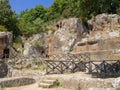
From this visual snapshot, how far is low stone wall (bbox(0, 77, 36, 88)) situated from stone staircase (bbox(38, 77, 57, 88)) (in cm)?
133

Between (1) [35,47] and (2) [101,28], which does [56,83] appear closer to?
(1) [35,47]

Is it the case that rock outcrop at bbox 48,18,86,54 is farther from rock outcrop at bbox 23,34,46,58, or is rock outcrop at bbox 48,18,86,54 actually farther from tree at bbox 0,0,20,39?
tree at bbox 0,0,20,39

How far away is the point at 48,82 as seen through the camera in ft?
51.7

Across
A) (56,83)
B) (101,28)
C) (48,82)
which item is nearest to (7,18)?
(101,28)

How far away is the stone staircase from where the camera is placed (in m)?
15.4

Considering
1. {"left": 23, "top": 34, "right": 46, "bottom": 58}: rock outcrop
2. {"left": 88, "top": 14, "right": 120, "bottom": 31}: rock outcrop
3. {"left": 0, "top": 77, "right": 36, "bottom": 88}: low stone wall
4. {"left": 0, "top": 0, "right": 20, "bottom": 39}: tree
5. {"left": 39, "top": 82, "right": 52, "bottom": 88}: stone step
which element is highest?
{"left": 0, "top": 0, "right": 20, "bottom": 39}: tree

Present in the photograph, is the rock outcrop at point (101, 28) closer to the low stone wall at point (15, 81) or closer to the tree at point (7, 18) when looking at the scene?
the low stone wall at point (15, 81)

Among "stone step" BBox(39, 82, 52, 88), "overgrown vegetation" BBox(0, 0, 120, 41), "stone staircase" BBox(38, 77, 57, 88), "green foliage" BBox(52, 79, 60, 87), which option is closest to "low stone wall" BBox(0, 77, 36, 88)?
"stone staircase" BBox(38, 77, 57, 88)

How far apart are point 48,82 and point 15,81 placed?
7.73 feet

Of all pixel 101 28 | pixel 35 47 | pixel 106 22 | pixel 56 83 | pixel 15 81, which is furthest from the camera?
pixel 35 47

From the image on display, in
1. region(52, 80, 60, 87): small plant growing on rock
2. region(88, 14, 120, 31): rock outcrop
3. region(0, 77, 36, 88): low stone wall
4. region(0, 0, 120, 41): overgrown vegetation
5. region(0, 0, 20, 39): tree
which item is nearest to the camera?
region(52, 80, 60, 87): small plant growing on rock

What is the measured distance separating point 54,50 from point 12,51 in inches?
218

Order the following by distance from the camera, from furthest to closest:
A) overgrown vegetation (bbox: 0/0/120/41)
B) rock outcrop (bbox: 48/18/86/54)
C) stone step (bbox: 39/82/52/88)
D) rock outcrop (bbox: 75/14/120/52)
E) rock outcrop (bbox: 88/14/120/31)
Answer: overgrown vegetation (bbox: 0/0/120/41), rock outcrop (bbox: 48/18/86/54), rock outcrop (bbox: 88/14/120/31), rock outcrop (bbox: 75/14/120/52), stone step (bbox: 39/82/52/88)

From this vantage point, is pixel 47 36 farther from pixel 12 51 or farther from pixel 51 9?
pixel 51 9
